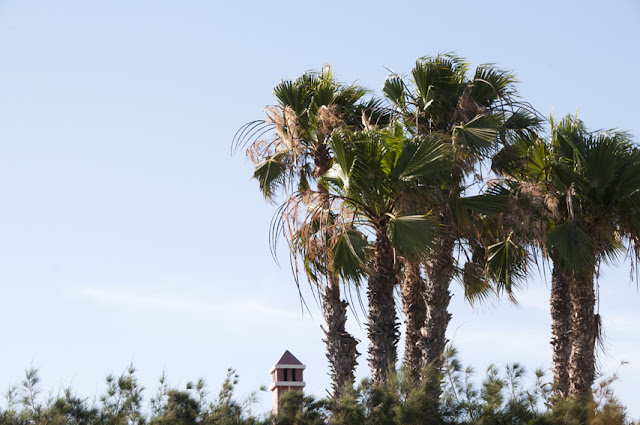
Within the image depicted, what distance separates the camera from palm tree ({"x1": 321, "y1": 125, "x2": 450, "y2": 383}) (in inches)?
794

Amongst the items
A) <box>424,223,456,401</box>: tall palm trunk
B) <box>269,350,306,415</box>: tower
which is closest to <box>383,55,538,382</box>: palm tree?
<box>424,223,456,401</box>: tall palm trunk

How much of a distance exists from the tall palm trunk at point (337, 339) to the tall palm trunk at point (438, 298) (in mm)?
1561

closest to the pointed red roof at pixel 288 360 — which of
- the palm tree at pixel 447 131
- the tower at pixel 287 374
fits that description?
the tower at pixel 287 374

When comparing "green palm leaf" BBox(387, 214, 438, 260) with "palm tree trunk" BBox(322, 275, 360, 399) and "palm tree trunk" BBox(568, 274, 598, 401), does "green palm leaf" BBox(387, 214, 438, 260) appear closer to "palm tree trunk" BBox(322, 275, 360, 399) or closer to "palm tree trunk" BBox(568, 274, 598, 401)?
"palm tree trunk" BBox(322, 275, 360, 399)

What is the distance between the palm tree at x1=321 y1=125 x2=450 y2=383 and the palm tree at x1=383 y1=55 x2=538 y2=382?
0.63 m

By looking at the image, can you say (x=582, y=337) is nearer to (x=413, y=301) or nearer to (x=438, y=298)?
(x=438, y=298)

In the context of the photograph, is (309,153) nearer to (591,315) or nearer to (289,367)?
(591,315)

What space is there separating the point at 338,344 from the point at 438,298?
7.56ft

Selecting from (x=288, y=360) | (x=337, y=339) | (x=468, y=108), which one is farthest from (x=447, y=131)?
(x=288, y=360)

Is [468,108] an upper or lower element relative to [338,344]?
upper

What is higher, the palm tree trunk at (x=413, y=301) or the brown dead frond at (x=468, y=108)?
the brown dead frond at (x=468, y=108)

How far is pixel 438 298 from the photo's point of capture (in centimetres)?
2158

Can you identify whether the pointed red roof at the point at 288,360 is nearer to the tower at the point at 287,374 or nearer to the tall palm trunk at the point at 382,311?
the tower at the point at 287,374

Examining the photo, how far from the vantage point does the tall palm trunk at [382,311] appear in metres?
21.0
